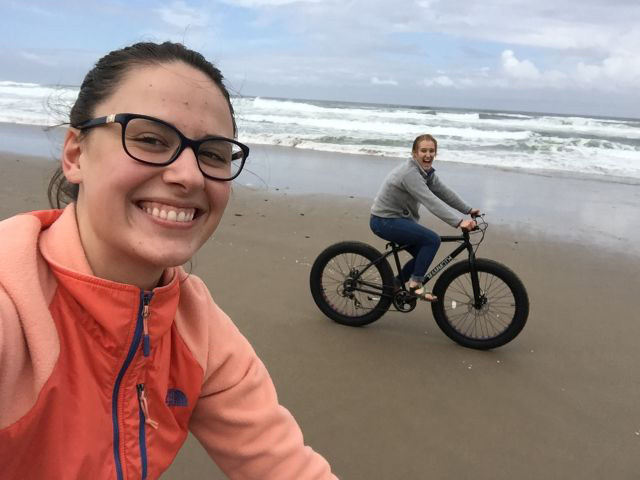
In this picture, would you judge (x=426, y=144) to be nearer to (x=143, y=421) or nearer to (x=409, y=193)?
(x=409, y=193)

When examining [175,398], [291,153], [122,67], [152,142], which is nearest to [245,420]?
[175,398]

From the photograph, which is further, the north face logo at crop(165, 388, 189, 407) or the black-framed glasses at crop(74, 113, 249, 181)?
the north face logo at crop(165, 388, 189, 407)

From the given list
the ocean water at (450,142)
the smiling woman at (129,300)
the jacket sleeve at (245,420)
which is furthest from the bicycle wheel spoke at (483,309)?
the ocean water at (450,142)

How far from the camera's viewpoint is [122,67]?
1.22 m

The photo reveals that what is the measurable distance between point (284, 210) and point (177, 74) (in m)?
6.88

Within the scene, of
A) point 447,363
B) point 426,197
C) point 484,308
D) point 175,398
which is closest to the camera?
point 175,398

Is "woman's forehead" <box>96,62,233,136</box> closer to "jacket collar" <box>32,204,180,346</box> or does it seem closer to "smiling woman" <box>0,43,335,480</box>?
"smiling woman" <box>0,43,335,480</box>

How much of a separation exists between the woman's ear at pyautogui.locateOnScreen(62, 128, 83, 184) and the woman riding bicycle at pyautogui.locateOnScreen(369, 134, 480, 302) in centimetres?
313

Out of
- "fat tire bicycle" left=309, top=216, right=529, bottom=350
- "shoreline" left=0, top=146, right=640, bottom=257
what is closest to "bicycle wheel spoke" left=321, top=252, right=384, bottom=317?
"fat tire bicycle" left=309, top=216, right=529, bottom=350

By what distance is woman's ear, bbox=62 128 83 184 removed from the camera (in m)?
1.22

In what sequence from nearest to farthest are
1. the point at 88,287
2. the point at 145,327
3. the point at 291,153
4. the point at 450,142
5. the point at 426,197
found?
1. the point at 88,287
2. the point at 145,327
3. the point at 426,197
4. the point at 291,153
5. the point at 450,142

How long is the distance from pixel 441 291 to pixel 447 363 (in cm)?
62

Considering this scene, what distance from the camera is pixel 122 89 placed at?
1177 millimetres

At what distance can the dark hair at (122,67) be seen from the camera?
1203mm
